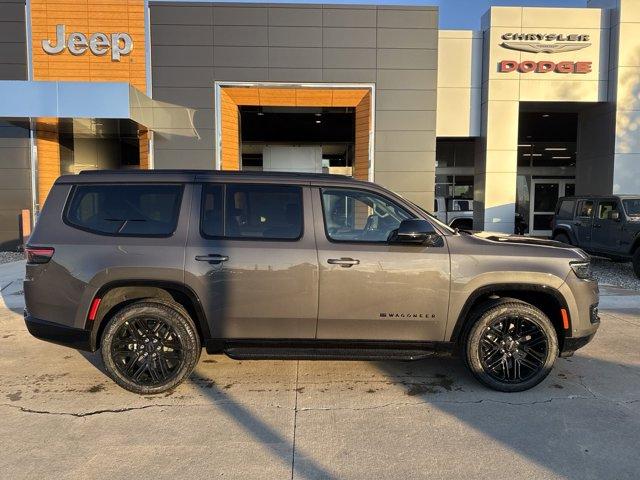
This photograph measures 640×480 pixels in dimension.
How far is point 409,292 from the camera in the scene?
4125 millimetres

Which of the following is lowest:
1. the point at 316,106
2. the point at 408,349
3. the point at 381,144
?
the point at 408,349

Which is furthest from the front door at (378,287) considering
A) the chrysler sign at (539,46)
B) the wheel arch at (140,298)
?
the chrysler sign at (539,46)

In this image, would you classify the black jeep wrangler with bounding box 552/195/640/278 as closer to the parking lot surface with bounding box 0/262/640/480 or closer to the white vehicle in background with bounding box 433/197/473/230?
the parking lot surface with bounding box 0/262/640/480

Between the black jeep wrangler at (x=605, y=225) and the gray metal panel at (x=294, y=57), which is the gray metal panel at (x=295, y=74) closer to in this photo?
the gray metal panel at (x=294, y=57)

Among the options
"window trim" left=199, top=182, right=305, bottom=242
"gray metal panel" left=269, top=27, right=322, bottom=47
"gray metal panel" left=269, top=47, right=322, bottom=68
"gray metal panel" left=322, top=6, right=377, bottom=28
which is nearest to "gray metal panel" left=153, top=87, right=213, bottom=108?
"gray metal panel" left=269, top=47, right=322, bottom=68

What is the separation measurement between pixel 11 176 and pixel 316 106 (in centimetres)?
916

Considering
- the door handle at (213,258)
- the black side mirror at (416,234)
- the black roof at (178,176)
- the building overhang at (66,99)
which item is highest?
the building overhang at (66,99)

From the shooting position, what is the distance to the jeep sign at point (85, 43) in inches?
520

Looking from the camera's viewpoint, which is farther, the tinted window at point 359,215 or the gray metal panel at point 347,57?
the gray metal panel at point 347,57

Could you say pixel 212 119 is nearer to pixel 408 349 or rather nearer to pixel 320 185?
pixel 320 185

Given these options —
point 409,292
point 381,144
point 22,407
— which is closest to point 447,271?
point 409,292

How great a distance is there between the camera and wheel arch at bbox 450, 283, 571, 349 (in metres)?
4.18

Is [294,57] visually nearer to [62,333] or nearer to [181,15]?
[181,15]

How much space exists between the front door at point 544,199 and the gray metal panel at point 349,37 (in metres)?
12.0
